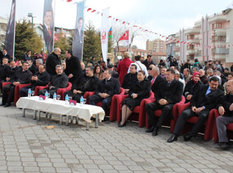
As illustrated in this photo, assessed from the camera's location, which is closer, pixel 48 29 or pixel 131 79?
pixel 131 79

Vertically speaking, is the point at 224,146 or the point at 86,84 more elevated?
the point at 86,84

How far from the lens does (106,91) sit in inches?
343

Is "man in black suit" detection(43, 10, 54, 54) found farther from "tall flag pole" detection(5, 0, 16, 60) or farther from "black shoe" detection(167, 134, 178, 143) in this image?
"black shoe" detection(167, 134, 178, 143)

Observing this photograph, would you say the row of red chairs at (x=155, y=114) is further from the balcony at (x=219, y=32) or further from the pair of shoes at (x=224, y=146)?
the balcony at (x=219, y=32)

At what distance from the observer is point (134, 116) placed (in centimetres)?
830

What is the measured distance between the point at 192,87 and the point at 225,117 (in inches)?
79.1

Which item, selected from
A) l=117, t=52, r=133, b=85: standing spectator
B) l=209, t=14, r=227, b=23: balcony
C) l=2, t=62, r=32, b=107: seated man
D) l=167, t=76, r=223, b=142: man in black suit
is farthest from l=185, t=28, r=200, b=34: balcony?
l=167, t=76, r=223, b=142: man in black suit

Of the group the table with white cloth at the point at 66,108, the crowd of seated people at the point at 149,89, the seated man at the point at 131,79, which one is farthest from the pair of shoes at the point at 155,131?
the seated man at the point at 131,79

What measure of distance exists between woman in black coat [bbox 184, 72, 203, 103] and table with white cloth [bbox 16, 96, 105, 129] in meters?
Result: 2.33

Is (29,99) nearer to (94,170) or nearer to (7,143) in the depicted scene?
(7,143)

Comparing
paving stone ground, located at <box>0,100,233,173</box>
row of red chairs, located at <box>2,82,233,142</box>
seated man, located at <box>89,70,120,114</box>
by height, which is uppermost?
seated man, located at <box>89,70,120,114</box>

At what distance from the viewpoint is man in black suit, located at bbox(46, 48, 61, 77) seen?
1015 cm

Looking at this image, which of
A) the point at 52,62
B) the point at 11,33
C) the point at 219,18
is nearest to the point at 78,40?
the point at 11,33

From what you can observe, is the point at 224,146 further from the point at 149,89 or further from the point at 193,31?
the point at 193,31
